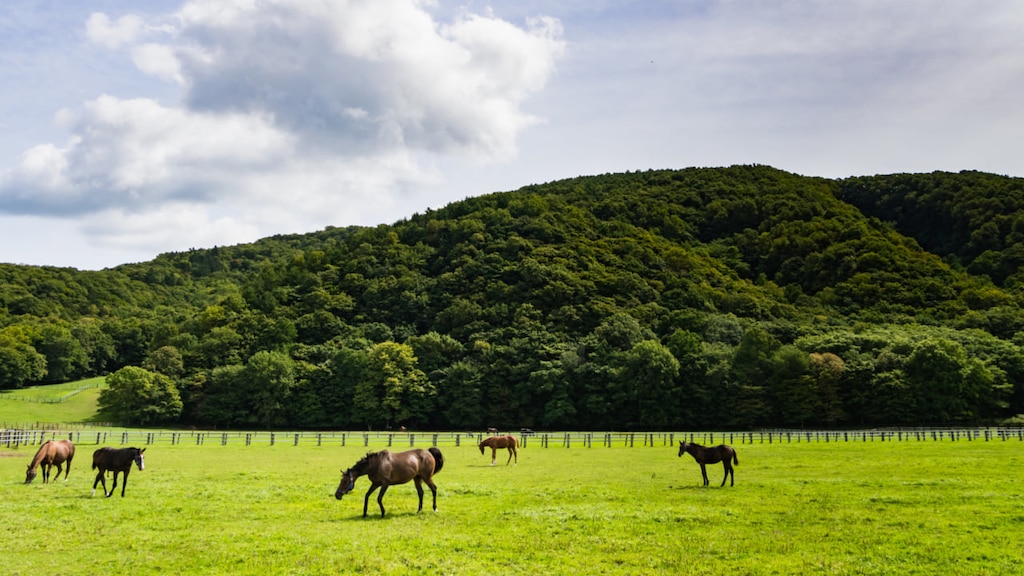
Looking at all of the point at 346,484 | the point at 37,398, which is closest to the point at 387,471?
the point at 346,484

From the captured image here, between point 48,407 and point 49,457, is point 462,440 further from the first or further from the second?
point 48,407

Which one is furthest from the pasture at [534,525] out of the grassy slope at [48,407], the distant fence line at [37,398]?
the distant fence line at [37,398]

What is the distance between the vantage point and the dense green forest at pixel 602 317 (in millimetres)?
74000

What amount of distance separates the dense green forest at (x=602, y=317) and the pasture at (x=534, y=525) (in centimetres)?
5304

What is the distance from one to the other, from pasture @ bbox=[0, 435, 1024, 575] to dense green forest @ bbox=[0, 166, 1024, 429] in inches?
2088

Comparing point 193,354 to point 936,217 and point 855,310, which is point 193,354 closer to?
point 855,310

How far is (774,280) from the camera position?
123 meters

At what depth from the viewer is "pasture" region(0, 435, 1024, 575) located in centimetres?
1054

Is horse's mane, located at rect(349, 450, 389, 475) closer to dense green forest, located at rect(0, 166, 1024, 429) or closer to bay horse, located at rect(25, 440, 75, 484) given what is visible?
bay horse, located at rect(25, 440, 75, 484)

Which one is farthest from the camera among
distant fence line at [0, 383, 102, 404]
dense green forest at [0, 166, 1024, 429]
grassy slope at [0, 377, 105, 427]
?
distant fence line at [0, 383, 102, 404]

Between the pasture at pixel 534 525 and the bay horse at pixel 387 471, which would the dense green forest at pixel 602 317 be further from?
the bay horse at pixel 387 471

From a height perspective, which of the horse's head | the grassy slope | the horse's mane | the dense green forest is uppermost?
the dense green forest

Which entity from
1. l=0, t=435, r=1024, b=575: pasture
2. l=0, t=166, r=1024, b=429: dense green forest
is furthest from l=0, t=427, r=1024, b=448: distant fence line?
l=0, t=166, r=1024, b=429: dense green forest

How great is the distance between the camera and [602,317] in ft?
318
